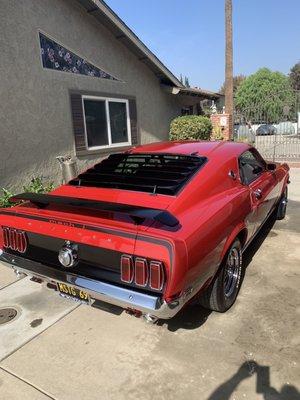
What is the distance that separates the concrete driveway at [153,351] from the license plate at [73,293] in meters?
0.44

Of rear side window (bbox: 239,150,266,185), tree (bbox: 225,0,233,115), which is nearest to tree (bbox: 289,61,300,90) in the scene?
tree (bbox: 225,0,233,115)

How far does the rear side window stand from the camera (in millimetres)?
4278

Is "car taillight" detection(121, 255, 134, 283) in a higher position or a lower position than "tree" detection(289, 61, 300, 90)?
lower

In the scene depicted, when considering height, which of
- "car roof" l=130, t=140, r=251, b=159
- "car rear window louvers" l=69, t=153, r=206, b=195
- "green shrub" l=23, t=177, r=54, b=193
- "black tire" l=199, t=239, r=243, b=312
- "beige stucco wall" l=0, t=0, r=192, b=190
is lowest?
"black tire" l=199, t=239, r=243, b=312

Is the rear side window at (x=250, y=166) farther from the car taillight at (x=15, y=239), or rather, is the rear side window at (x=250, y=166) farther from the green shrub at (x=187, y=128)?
the green shrub at (x=187, y=128)

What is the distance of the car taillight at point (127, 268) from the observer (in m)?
2.68

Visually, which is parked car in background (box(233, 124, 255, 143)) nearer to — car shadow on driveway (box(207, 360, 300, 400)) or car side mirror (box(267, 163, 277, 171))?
car side mirror (box(267, 163, 277, 171))

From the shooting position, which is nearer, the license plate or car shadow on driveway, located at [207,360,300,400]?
car shadow on driveway, located at [207,360,300,400]

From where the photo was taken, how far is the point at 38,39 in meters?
7.59

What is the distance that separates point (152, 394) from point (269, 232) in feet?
12.6

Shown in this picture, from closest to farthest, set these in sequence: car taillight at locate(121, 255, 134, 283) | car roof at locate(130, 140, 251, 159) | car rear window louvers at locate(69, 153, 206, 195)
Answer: car taillight at locate(121, 255, 134, 283) < car rear window louvers at locate(69, 153, 206, 195) < car roof at locate(130, 140, 251, 159)

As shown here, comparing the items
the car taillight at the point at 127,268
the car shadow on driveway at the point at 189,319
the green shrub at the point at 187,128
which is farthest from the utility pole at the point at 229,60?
the car taillight at the point at 127,268

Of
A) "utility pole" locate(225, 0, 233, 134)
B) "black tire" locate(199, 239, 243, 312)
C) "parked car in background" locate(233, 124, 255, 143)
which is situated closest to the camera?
"black tire" locate(199, 239, 243, 312)

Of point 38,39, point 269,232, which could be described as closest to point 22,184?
point 38,39
